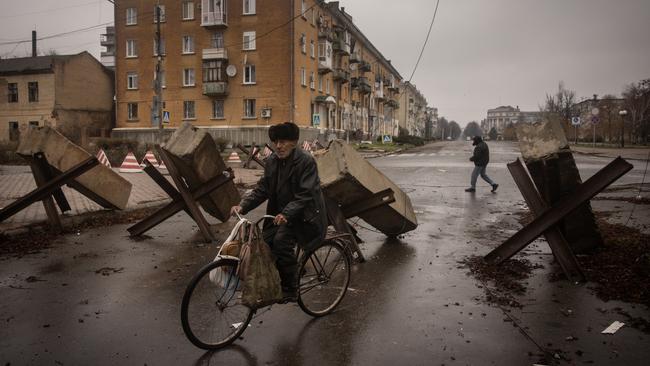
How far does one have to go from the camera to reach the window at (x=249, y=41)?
146 ft

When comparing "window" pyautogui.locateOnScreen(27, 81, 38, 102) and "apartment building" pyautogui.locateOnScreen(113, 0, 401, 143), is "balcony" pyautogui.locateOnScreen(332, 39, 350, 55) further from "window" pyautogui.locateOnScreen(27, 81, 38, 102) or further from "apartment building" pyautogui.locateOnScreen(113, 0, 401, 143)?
"window" pyautogui.locateOnScreen(27, 81, 38, 102)

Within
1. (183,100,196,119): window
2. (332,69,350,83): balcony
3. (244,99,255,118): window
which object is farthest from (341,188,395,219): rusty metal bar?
(332,69,350,83): balcony

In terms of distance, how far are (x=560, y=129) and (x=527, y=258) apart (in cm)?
180

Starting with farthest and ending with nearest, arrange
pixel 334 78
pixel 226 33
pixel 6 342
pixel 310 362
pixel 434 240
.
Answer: pixel 334 78 → pixel 226 33 → pixel 434 240 → pixel 6 342 → pixel 310 362

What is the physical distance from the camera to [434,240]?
8102 mm

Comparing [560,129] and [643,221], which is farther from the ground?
[560,129]

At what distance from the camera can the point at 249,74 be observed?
148ft

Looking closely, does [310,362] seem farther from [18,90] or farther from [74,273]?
[18,90]

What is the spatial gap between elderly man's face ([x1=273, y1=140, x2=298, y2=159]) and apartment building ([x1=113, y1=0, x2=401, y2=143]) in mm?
39998

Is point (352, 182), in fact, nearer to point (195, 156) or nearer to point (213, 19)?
point (195, 156)

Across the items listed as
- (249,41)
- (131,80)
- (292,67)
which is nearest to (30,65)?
(131,80)

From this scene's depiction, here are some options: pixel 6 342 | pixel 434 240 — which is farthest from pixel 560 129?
pixel 6 342

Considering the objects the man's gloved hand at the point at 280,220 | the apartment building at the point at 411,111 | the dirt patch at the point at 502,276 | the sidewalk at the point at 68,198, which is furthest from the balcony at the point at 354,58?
the man's gloved hand at the point at 280,220

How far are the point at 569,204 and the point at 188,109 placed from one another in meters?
44.4
